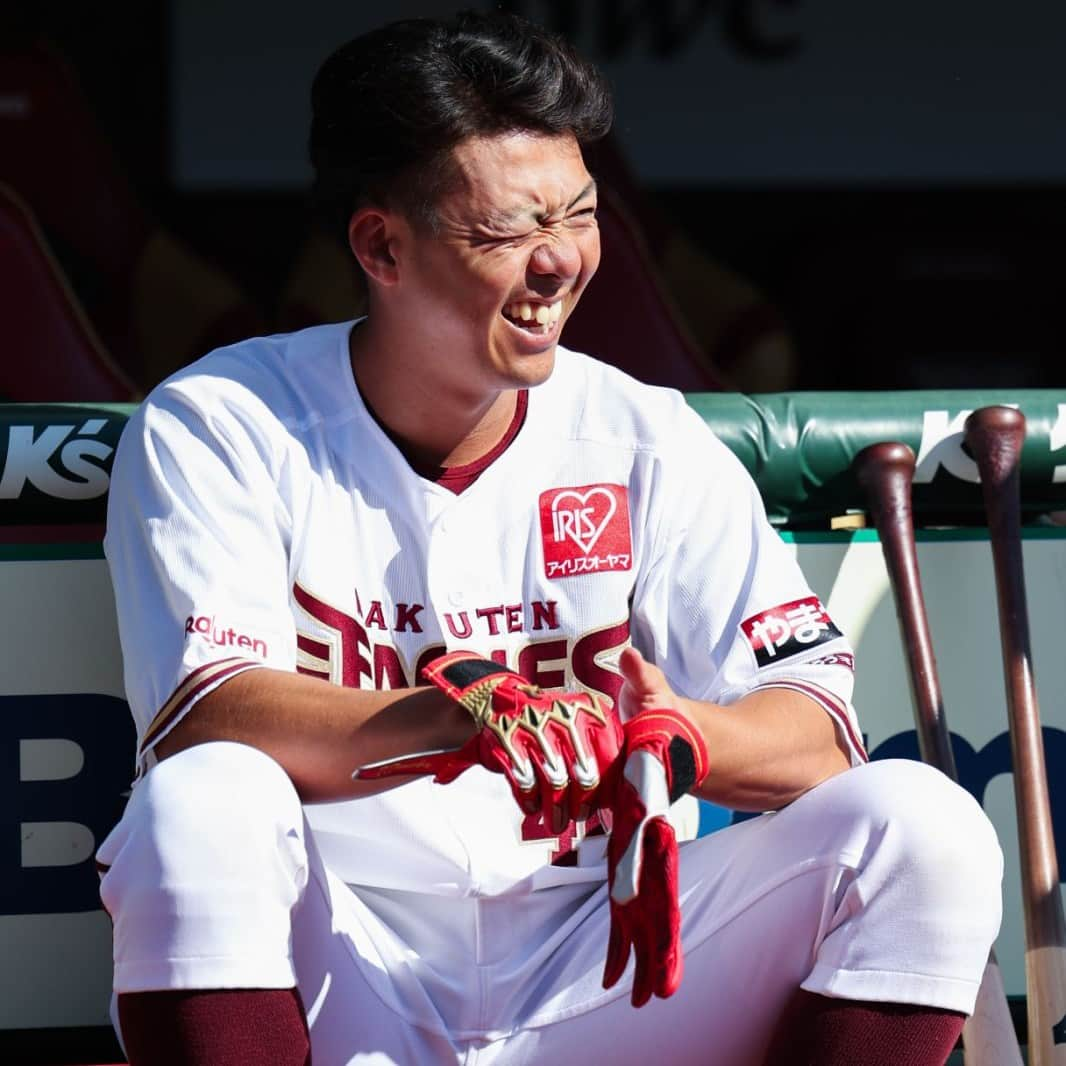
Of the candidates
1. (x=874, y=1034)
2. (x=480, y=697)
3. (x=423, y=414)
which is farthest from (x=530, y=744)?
(x=423, y=414)

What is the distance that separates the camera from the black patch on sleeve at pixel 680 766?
55.9 inches

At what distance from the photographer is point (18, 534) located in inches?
78.0

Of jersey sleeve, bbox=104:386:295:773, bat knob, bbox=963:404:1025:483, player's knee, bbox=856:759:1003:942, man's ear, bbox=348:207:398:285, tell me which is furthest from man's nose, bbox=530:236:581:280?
bat knob, bbox=963:404:1025:483

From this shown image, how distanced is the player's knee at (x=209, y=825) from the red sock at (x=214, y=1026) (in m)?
0.08

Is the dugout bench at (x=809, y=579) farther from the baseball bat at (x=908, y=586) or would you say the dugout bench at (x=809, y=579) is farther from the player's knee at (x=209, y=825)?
the player's knee at (x=209, y=825)

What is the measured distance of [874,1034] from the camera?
1432mm

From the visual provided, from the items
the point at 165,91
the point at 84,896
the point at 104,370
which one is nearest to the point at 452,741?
the point at 84,896

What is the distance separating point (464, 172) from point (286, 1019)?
2.37ft

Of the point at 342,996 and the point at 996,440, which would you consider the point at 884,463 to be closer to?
the point at 996,440

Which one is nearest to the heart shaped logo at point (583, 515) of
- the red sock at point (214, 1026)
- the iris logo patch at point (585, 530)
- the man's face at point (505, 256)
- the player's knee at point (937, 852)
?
the iris logo patch at point (585, 530)

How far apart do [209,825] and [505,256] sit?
563mm

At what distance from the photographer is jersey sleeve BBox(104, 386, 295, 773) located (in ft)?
5.04

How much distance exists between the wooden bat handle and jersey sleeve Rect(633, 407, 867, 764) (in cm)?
28

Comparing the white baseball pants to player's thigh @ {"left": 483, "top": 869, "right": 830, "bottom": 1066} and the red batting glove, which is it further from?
the red batting glove
